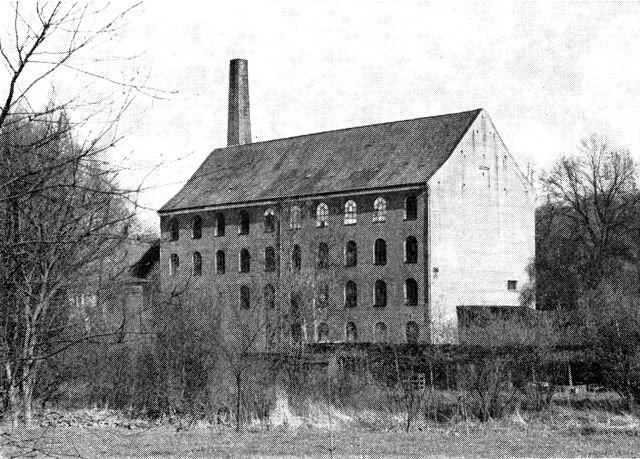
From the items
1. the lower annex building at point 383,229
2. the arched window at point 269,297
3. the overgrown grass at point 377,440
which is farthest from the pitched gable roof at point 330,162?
the overgrown grass at point 377,440

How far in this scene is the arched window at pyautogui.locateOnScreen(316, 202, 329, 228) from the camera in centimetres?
5541

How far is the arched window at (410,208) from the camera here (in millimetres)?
52031

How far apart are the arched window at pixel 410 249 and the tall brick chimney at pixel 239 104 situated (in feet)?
58.3

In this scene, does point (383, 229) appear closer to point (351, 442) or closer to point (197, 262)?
point (197, 262)

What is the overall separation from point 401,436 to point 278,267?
122ft

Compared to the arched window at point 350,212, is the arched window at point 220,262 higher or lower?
lower

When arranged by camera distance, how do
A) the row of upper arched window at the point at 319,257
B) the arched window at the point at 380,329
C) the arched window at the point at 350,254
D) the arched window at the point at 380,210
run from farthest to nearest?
the arched window at the point at 350,254, the arched window at the point at 380,210, the row of upper arched window at the point at 319,257, the arched window at the point at 380,329

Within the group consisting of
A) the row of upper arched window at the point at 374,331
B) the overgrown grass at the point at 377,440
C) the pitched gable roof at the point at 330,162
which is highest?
the pitched gable roof at the point at 330,162

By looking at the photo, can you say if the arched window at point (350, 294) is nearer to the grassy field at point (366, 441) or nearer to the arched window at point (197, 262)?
the arched window at point (197, 262)

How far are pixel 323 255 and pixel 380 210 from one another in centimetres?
361

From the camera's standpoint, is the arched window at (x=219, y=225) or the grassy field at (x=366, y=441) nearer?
the grassy field at (x=366, y=441)

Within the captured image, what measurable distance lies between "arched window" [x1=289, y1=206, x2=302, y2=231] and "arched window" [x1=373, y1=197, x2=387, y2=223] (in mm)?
4651

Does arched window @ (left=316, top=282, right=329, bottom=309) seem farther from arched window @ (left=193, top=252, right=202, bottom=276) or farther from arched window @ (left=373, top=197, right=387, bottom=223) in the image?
arched window @ (left=193, top=252, right=202, bottom=276)

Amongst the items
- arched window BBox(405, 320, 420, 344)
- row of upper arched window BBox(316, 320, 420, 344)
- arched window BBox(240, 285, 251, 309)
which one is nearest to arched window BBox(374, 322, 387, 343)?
row of upper arched window BBox(316, 320, 420, 344)
